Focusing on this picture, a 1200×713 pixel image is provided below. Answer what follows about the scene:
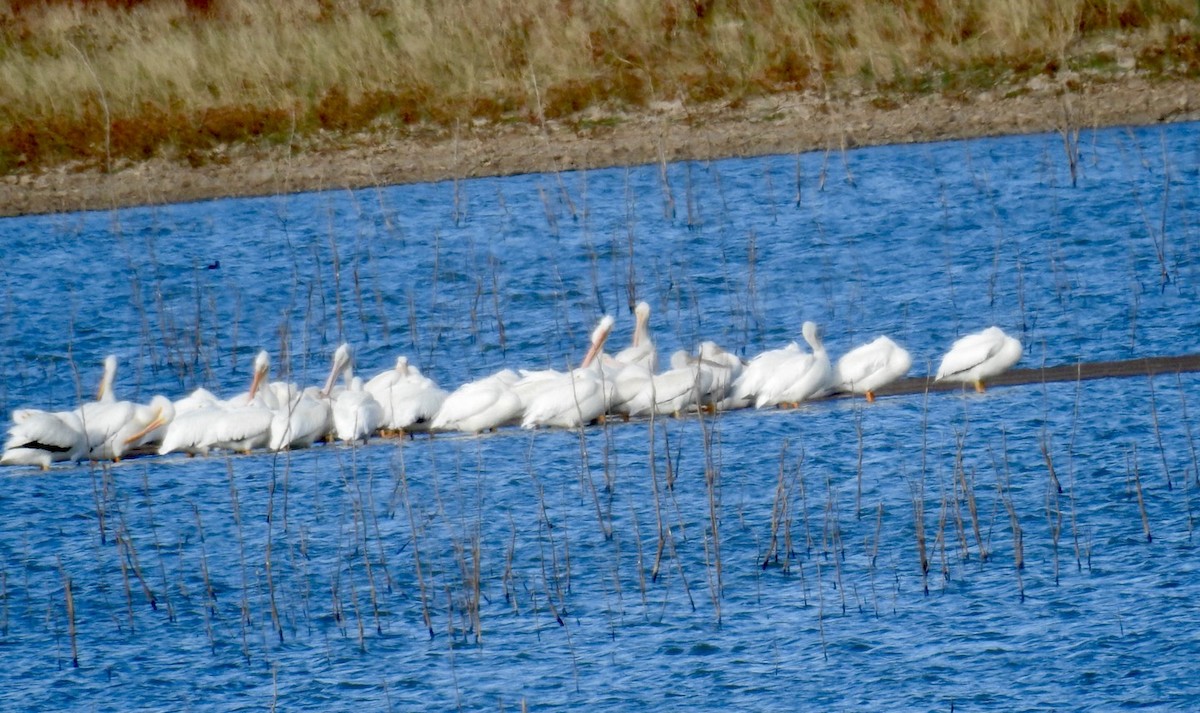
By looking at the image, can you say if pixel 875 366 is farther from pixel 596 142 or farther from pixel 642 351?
pixel 596 142

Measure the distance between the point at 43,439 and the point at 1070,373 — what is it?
6952mm

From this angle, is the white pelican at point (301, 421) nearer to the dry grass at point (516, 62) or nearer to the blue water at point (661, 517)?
the blue water at point (661, 517)

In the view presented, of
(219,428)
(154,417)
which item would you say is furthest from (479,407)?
(154,417)

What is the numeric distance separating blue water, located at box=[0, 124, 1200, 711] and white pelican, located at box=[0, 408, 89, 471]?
0.18 meters

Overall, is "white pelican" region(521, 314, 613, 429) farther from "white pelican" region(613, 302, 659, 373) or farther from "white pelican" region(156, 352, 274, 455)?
"white pelican" region(156, 352, 274, 455)

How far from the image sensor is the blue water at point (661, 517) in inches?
Result: 352

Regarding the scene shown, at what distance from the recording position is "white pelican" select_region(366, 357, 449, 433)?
13539 mm

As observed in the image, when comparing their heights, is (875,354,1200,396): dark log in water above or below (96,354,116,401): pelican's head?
below

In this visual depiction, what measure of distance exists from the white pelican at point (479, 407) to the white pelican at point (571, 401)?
5.9 inches

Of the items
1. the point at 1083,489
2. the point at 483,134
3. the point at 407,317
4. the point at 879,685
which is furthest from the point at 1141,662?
the point at 483,134

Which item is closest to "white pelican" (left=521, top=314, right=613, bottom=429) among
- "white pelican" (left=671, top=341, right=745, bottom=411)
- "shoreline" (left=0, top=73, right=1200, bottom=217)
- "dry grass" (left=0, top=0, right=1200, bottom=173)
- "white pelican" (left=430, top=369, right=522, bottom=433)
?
"white pelican" (left=430, top=369, right=522, bottom=433)

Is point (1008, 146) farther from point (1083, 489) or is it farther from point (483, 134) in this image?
point (1083, 489)

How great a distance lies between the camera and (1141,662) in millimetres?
8586

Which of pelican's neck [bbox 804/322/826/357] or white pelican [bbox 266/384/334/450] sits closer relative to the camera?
white pelican [bbox 266/384/334/450]
